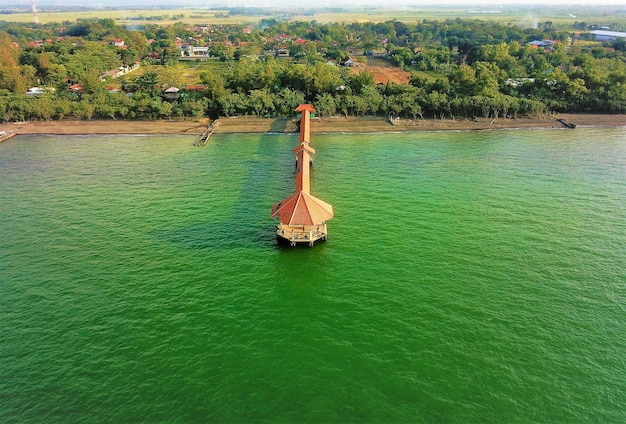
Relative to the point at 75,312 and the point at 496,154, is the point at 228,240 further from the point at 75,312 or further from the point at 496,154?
the point at 496,154

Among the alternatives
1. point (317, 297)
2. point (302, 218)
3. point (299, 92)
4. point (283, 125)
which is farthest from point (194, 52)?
point (317, 297)

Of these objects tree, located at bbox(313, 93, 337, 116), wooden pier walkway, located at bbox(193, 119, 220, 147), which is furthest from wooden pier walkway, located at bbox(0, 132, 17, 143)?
tree, located at bbox(313, 93, 337, 116)

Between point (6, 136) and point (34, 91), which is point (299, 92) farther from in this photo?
point (34, 91)

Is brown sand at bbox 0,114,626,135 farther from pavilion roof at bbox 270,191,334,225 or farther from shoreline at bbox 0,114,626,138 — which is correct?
pavilion roof at bbox 270,191,334,225

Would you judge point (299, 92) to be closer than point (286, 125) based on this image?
No

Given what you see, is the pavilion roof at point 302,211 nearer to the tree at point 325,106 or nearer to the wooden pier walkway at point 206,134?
the wooden pier walkway at point 206,134

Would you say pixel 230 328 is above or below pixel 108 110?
below

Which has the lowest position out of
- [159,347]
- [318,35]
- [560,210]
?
[159,347]

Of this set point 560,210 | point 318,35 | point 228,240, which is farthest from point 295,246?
point 318,35

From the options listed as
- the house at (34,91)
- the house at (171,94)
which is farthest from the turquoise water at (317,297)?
the house at (34,91)
